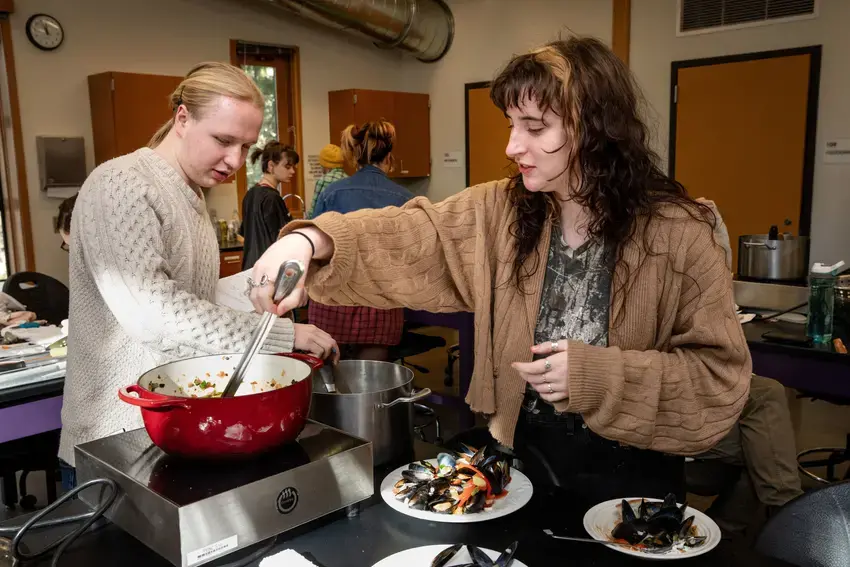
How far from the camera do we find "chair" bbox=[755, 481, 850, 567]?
3.85ft

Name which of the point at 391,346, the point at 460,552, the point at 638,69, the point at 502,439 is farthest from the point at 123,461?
the point at 638,69

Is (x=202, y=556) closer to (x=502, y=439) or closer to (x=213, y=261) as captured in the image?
(x=502, y=439)

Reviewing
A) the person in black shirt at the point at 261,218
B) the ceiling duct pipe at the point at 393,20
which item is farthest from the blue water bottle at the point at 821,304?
the ceiling duct pipe at the point at 393,20

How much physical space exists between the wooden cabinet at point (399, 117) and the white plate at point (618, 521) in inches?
226

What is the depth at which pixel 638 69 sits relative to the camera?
5793mm

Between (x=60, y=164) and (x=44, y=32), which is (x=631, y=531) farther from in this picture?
(x=44, y=32)

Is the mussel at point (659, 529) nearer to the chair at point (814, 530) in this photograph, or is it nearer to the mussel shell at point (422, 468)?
the chair at point (814, 530)

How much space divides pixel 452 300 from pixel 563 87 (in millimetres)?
520

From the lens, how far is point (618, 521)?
115cm

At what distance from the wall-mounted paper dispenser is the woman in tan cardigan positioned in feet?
14.5

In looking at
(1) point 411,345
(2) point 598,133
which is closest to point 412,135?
(1) point 411,345

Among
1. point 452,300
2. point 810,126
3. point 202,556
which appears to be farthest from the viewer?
point 810,126

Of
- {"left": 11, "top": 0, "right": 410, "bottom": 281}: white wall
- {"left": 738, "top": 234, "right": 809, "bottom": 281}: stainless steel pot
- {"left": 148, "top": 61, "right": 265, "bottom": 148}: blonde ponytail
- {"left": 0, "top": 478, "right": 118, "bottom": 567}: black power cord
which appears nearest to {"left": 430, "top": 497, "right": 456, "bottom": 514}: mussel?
{"left": 0, "top": 478, "right": 118, "bottom": 567}: black power cord

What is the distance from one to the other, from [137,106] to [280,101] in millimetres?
1650
